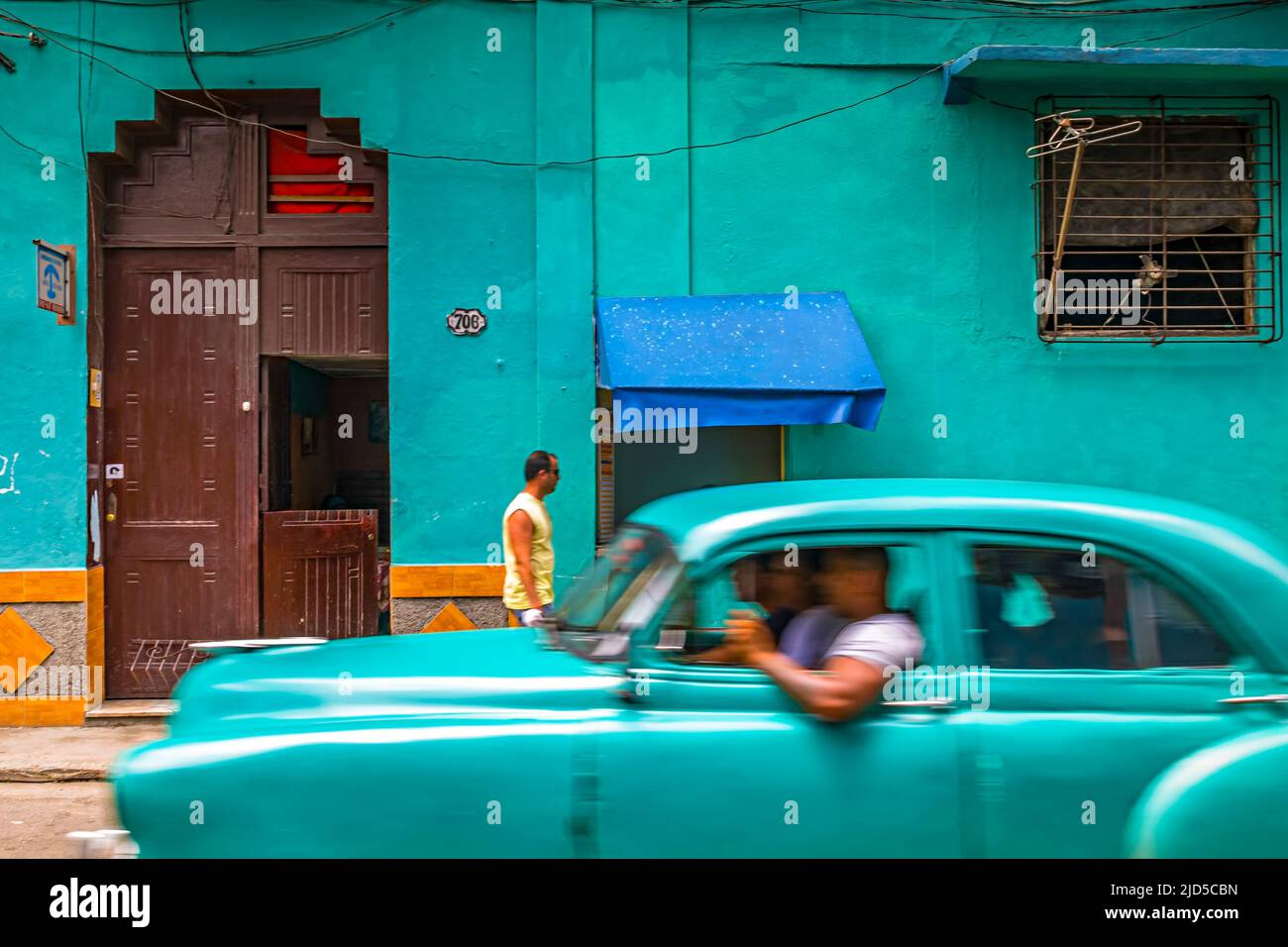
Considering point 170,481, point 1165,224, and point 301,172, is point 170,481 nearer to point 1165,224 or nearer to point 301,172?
point 301,172

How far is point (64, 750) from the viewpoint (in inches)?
269

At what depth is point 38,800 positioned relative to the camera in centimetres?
602

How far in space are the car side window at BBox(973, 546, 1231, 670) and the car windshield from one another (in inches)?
34.9

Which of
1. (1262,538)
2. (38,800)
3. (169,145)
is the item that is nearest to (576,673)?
(1262,538)

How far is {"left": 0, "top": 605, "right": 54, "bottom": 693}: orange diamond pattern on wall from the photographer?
7473 millimetres

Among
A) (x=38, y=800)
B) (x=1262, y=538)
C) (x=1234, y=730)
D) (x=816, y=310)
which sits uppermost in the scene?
(x=816, y=310)

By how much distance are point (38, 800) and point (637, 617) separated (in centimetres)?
479

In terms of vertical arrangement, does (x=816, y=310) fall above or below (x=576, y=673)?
above

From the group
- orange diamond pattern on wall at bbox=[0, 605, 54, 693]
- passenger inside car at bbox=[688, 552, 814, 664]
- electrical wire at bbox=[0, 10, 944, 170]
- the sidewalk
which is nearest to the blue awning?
electrical wire at bbox=[0, 10, 944, 170]

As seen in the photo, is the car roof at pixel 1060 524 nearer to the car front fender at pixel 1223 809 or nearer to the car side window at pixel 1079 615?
the car side window at pixel 1079 615

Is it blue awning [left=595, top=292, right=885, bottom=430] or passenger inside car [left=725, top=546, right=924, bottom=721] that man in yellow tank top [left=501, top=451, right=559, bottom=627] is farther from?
passenger inside car [left=725, top=546, right=924, bottom=721]

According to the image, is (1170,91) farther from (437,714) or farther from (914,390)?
(437,714)
